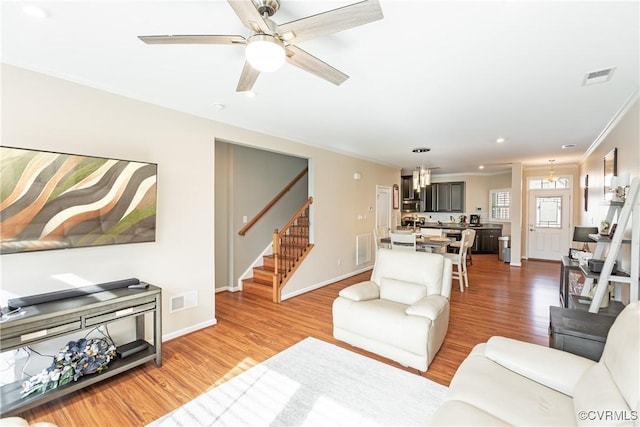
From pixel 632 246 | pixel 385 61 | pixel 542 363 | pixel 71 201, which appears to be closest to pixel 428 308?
pixel 542 363

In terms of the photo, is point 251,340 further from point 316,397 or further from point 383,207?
point 383,207

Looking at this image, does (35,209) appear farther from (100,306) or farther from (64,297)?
(100,306)

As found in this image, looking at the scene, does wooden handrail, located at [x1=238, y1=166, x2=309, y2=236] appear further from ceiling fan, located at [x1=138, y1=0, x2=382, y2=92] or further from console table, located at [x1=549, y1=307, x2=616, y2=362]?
console table, located at [x1=549, y1=307, x2=616, y2=362]

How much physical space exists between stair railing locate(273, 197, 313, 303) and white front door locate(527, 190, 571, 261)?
669 cm

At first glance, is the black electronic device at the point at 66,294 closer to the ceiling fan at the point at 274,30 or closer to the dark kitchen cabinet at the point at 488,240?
the ceiling fan at the point at 274,30

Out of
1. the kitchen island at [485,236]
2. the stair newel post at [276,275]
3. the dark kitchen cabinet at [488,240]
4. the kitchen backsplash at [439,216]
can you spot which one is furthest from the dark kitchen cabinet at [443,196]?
the stair newel post at [276,275]

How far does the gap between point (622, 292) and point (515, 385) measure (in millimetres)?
3051

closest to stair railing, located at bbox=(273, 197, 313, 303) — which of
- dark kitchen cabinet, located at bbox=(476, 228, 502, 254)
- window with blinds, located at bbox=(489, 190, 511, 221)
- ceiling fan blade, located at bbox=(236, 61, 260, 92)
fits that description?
ceiling fan blade, located at bbox=(236, 61, 260, 92)

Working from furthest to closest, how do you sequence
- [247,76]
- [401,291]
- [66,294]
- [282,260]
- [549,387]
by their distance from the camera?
[282,260]
[401,291]
[66,294]
[247,76]
[549,387]

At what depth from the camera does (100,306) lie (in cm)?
222

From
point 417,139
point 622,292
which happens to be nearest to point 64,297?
point 417,139

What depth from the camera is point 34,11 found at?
1.64 m

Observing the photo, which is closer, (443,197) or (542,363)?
(542,363)

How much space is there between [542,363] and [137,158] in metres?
3.71
